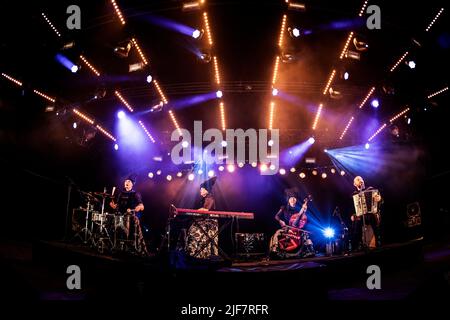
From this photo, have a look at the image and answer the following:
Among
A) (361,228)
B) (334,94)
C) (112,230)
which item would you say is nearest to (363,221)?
(361,228)

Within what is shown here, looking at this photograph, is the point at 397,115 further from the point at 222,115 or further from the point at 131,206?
the point at 131,206

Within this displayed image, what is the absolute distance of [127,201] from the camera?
7.92 meters

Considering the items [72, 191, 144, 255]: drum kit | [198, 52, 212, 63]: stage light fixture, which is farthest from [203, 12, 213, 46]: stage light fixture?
[72, 191, 144, 255]: drum kit

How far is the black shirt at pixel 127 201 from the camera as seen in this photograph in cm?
785

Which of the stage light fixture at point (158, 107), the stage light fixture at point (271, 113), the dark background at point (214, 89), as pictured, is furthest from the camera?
the stage light fixture at point (271, 113)

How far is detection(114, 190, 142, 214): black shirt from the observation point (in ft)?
25.8

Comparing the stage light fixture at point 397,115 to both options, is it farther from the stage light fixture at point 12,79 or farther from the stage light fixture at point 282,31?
the stage light fixture at point 12,79

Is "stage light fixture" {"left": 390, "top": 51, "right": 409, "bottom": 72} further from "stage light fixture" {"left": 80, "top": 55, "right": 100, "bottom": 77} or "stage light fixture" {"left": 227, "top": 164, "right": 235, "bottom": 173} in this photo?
"stage light fixture" {"left": 80, "top": 55, "right": 100, "bottom": 77}

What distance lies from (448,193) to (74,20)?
9.13 metres

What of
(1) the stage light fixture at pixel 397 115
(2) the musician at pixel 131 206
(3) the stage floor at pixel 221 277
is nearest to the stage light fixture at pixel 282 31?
(1) the stage light fixture at pixel 397 115

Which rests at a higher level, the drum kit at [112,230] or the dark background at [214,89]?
the dark background at [214,89]

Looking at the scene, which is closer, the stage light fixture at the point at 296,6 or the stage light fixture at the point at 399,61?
the stage light fixture at the point at 296,6
